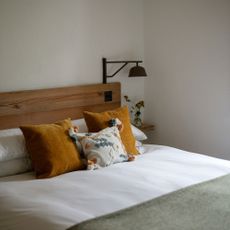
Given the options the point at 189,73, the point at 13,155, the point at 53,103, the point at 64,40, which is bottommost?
the point at 13,155

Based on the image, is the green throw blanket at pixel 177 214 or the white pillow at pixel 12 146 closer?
the green throw blanket at pixel 177 214

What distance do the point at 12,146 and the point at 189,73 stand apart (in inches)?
70.2

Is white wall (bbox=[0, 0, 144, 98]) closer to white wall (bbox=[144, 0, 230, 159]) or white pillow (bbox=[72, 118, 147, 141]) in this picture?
white wall (bbox=[144, 0, 230, 159])

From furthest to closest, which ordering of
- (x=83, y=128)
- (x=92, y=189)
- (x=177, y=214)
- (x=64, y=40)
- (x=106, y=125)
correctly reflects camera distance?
(x=64, y=40) → (x=83, y=128) → (x=106, y=125) → (x=92, y=189) → (x=177, y=214)

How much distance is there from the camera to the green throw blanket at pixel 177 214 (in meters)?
1.65

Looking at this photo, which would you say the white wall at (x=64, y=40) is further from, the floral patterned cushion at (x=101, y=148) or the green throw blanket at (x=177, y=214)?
the green throw blanket at (x=177, y=214)

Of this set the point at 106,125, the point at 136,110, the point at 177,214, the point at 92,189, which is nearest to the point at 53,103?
the point at 106,125

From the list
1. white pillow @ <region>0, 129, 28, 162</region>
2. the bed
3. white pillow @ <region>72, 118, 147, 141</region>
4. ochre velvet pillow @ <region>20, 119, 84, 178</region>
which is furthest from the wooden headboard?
→ ochre velvet pillow @ <region>20, 119, 84, 178</region>

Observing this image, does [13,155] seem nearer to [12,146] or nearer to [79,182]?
[12,146]

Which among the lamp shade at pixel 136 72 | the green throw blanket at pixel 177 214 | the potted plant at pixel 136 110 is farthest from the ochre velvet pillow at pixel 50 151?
the potted plant at pixel 136 110

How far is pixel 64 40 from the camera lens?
3.18m

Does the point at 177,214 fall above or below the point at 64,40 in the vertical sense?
below

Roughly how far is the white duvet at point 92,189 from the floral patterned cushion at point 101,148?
0.23 feet

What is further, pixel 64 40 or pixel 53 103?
A: pixel 64 40
